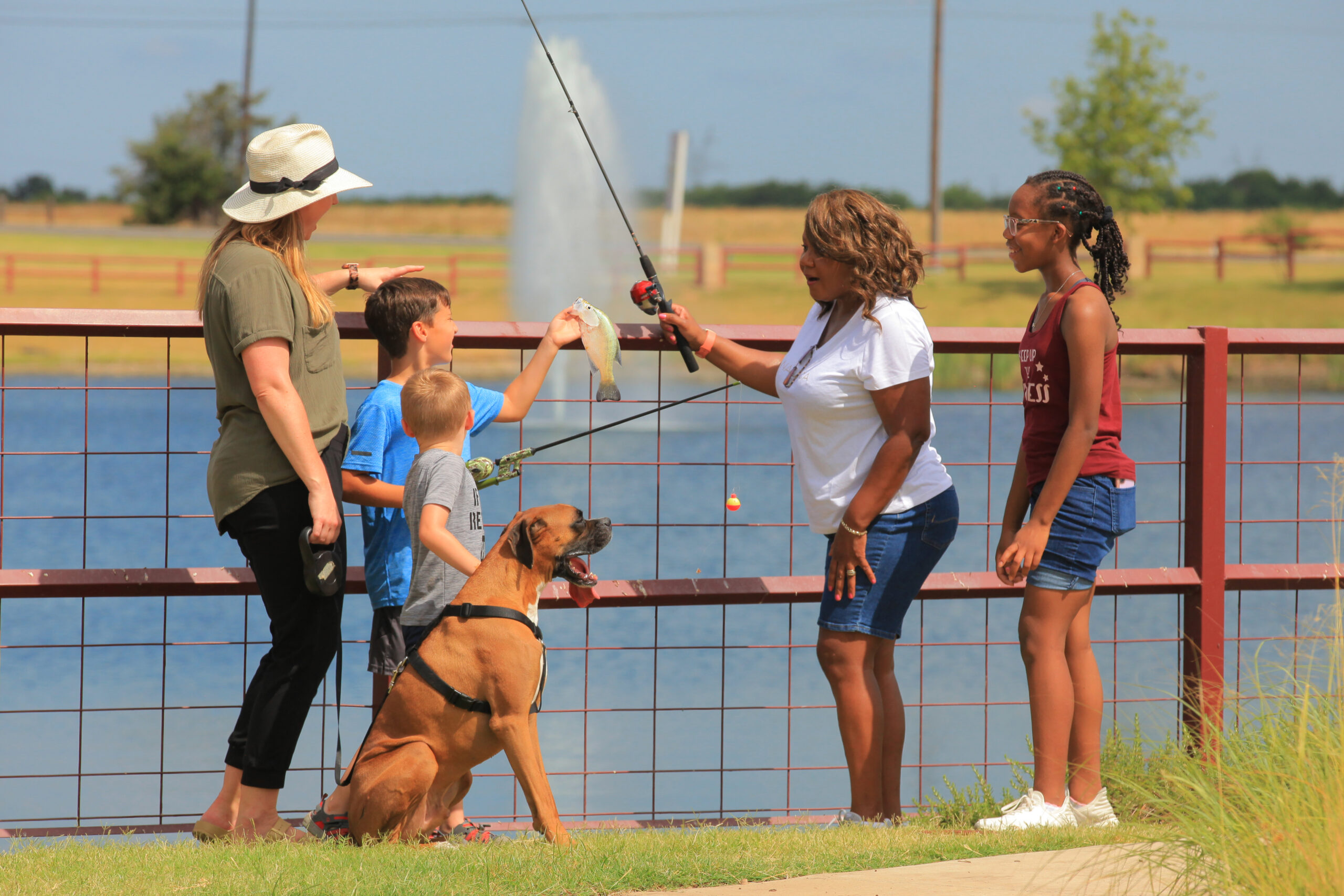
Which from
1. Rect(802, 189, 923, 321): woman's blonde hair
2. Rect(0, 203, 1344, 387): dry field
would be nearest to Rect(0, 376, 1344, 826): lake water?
Rect(802, 189, 923, 321): woman's blonde hair

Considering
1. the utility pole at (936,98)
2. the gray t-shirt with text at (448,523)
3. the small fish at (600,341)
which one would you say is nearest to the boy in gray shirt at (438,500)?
the gray t-shirt with text at (448,523)

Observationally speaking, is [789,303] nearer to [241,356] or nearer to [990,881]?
[241,356]

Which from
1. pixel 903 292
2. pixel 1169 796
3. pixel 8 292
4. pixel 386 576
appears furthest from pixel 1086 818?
pixel 8 292

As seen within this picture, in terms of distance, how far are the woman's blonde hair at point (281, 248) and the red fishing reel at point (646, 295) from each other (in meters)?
1.03

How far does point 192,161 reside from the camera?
56750 mm

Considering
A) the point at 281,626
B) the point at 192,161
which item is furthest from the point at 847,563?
the point at 192,161

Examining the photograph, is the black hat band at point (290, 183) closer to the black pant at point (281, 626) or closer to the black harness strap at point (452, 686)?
the black pant at point (281, 626)

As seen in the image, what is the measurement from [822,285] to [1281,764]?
180cm

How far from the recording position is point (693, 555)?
45.6ft

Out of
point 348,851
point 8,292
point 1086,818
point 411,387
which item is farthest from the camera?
point 8,292

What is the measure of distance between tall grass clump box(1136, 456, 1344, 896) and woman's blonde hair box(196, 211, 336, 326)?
257 cm

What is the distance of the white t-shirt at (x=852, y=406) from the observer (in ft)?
12.4

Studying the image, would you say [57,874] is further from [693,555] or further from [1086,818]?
[693,555]

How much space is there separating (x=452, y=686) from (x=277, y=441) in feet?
2.77
